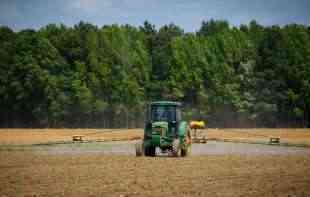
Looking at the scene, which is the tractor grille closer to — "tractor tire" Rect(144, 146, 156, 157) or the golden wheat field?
the golden wheat field

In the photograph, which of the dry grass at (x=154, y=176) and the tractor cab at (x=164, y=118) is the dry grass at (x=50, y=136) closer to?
the tractor cab at (x=164, y=118)

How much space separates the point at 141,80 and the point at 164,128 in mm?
78541

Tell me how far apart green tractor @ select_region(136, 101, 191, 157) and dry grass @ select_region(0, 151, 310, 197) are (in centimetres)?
107

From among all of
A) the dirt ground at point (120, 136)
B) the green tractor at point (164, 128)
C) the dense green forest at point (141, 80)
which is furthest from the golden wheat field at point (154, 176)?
the dense green forest at point (141, 80)

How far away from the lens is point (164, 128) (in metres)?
34.7

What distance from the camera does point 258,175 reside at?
25.6 m

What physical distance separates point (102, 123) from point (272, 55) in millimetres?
28914

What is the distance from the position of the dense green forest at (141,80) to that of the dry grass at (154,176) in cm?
7152

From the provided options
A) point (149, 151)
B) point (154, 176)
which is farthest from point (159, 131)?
point (154, 176)

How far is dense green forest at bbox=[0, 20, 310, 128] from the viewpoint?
106m

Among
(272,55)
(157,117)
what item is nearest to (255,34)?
(272,55)

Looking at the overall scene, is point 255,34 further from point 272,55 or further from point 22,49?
point 22,49

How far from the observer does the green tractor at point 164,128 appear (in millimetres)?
34703

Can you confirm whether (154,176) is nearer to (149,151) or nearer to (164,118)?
(164,118)
